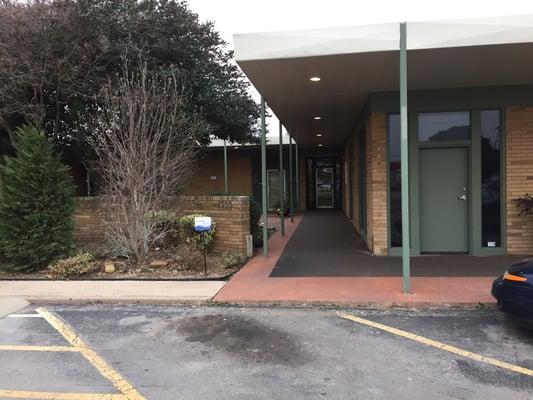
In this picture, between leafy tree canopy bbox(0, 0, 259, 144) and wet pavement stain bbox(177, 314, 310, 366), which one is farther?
leafy tree canopy bbox(0, 0, 259, 144)

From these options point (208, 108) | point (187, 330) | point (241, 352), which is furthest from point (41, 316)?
point (208, 108)

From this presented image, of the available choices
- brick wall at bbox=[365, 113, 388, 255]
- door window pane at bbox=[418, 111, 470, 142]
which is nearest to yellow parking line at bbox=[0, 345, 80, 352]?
brick wall at bbox=[365, 113, 388, 255]

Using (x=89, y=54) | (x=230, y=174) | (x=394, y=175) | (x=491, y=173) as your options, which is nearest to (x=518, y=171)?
(x=491, y=173)

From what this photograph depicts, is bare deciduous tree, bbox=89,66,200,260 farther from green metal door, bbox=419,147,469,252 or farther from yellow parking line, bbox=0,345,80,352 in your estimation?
green metal door, bbox=419,147,469,252

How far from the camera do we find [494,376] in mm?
3910

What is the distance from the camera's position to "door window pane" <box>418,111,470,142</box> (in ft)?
29.5

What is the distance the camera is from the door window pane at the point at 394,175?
9148 millimetres

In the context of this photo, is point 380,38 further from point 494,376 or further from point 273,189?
point 273,189

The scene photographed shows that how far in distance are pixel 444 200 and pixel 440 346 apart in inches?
198

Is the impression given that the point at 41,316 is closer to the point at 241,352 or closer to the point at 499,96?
the point at 241,352

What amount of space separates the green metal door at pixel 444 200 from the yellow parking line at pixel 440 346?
4.13m

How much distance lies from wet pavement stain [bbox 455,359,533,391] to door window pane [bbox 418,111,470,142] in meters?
5.74

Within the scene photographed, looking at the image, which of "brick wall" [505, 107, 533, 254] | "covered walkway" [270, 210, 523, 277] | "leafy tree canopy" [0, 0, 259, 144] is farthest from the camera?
"leafy tree canopy" [0, 0, 259, 144]

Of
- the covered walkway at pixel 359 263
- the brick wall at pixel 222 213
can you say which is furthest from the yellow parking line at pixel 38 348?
the brick wall at pixel 222 213
